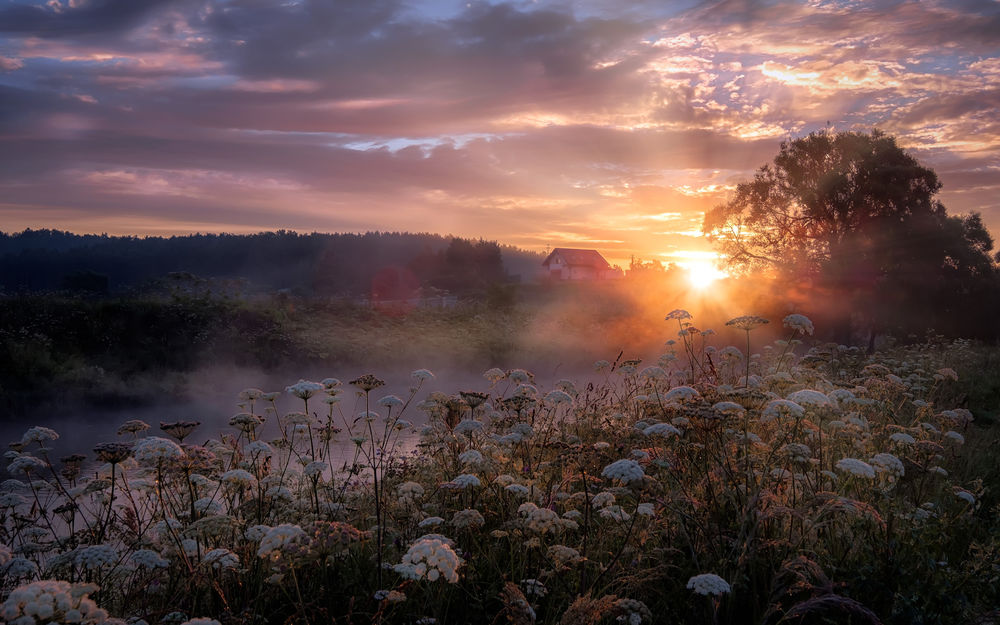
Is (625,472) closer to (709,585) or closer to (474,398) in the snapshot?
(709,585)

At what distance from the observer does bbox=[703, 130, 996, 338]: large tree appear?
29359 millimetres

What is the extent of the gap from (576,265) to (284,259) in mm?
59167

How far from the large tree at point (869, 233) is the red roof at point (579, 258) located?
46.6 metres

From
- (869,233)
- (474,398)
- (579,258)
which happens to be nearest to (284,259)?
(579,258)

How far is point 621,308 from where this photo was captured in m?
38.8

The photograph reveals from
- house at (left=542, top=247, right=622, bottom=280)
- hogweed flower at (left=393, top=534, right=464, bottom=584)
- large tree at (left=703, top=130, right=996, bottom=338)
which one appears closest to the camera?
hogweed flower at (left=393, top=534, right=464, bottom=584)

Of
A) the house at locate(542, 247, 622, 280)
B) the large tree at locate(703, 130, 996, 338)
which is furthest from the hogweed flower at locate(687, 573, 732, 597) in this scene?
the house at locate(542, 247, 622, 280)

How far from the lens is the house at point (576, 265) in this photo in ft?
257

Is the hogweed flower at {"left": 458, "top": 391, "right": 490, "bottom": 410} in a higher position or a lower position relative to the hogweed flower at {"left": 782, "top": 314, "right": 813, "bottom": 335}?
lower

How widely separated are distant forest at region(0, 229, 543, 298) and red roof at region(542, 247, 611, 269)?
7214 millimetres

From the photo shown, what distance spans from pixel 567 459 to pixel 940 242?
111 feet

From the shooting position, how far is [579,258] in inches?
3130

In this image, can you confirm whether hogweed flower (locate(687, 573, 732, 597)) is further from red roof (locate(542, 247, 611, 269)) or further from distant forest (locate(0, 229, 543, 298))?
red roof (locate(542, 247, 611, 269))

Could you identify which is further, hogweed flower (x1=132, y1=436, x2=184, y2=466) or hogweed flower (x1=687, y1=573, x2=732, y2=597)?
hogweed flower (x1=132, y1=436, x2=184, y2=466)
